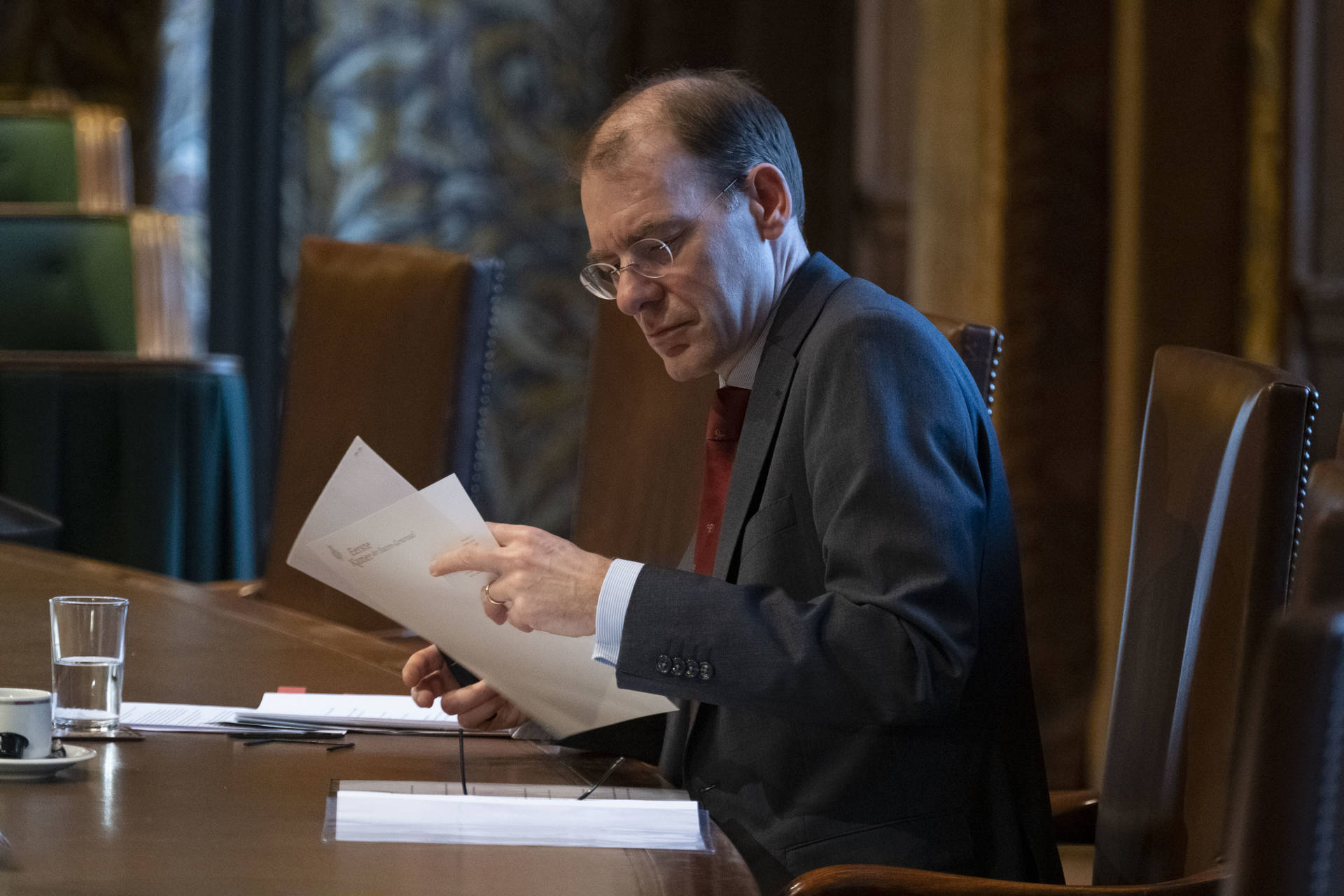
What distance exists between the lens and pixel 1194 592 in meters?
1.12

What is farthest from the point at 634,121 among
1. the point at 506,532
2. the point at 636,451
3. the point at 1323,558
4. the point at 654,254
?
the point at 636,451

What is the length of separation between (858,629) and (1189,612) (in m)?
0.26

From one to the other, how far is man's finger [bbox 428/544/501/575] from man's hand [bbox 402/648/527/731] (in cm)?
22

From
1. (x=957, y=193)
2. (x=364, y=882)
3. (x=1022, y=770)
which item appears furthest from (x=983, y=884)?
(x=957, y=193)

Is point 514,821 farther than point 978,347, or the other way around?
point 978,347

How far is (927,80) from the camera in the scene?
339 cm

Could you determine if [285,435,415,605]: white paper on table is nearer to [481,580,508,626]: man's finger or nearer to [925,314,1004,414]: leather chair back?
[481,580,508,626]: man's finger

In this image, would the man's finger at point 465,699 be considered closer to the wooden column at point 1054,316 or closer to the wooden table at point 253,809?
the wooden table at point 253,809

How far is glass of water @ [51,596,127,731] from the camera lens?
1.23 m

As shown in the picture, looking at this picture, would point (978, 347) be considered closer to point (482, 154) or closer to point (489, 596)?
point (489, 596)

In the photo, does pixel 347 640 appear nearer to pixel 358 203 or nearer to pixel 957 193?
pixel 957 193

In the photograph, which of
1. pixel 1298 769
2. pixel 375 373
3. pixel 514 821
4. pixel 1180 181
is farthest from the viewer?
pixel 1180 181

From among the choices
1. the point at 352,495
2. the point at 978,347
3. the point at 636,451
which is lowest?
the point at 636,451

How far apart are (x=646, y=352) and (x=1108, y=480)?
1.18m
